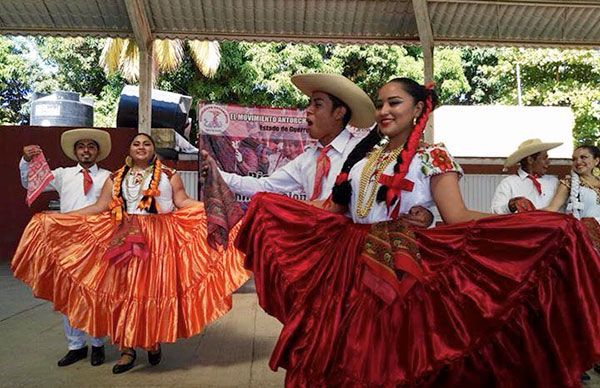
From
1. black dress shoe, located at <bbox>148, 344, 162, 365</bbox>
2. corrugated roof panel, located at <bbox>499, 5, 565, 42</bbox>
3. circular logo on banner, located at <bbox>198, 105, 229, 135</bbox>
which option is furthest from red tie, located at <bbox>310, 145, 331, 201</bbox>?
corrugated roof panel, located at <bbox>499, 5, 565, 42</bbox>

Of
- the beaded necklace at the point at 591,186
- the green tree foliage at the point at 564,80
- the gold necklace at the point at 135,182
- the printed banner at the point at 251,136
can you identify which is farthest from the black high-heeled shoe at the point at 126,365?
the green tree foliage at the point at 564,80

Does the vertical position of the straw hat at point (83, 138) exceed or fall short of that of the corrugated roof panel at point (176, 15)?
it falls short

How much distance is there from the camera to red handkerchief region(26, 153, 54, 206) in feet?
16.9

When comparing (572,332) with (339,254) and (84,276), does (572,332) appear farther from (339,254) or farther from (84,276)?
(84,276)

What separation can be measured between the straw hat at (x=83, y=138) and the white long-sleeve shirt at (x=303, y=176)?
2.28 metres

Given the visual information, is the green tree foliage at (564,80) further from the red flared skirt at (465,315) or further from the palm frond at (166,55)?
the red flared skirt at (465,315)

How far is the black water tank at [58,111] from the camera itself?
1266 cm

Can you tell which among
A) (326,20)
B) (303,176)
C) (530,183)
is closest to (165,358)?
(303,176)

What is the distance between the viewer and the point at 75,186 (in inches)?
211

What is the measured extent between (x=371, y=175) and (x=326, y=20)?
619 centimetres

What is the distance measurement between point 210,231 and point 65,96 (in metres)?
10.7

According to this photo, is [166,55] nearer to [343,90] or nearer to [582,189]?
[582,189]

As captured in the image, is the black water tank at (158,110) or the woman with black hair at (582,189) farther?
the black water tank at (158,110)

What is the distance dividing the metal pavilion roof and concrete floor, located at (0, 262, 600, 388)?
13.5 ft
